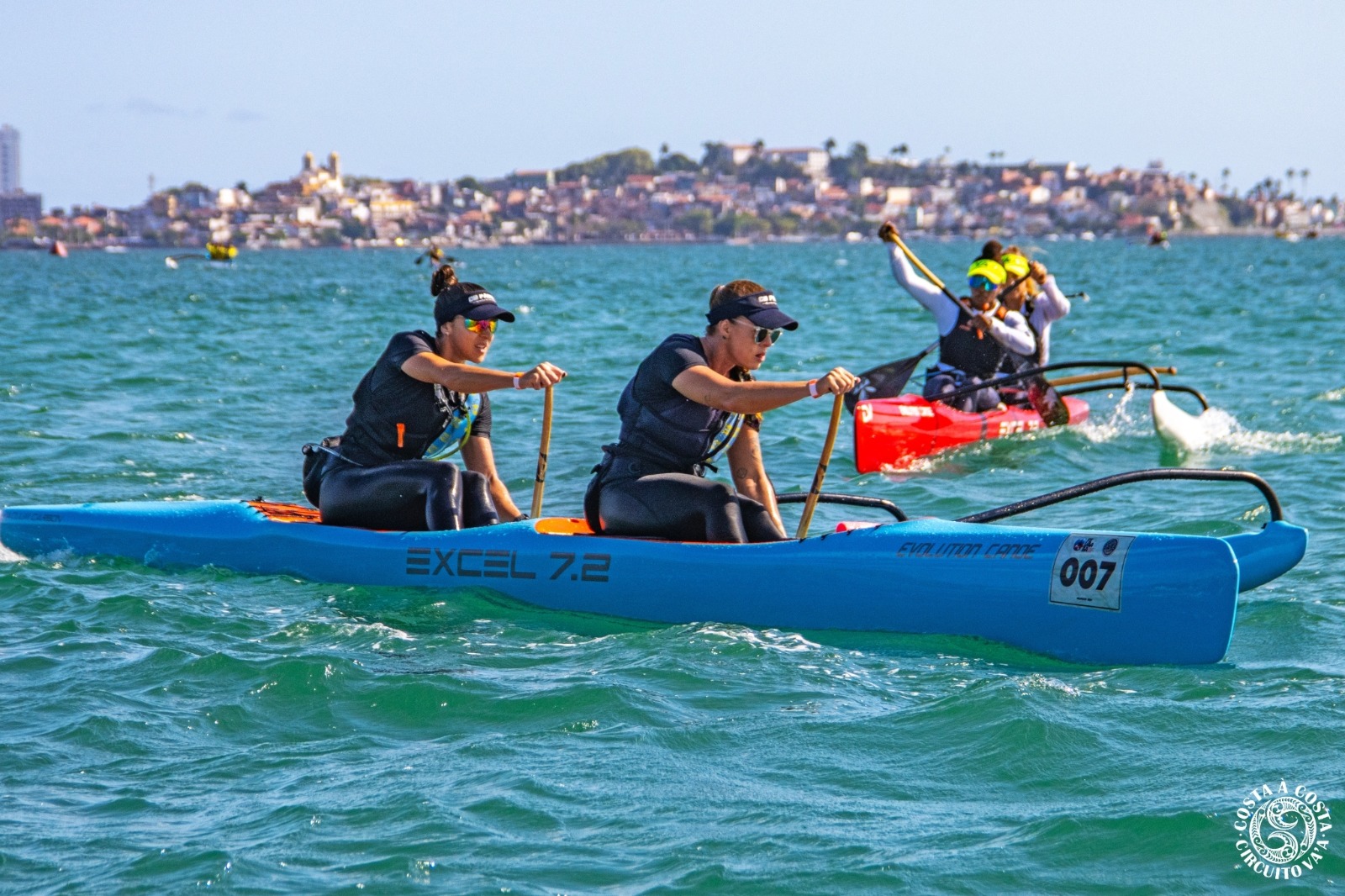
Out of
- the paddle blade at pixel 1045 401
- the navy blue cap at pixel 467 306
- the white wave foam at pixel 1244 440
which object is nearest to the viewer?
the navy blue cap at pixel 467 306

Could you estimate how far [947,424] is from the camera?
478 inches

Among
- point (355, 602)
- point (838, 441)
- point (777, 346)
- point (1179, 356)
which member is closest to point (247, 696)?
point (355, 602)

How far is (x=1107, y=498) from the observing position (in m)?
10.4

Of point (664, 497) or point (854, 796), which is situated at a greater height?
point (664, 497)

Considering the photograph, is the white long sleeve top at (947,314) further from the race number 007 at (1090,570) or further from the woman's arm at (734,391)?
the race number 007 at (1090,570)

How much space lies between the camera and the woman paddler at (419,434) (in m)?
7.43

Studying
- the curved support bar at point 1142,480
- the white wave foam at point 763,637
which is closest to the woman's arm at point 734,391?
the white wave foam at point 763,637

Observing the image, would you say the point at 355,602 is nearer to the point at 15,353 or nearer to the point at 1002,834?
the point at 1002,834

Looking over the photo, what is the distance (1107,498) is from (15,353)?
55.3 feet

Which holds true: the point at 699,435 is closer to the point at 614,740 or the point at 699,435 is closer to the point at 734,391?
the point at 734,391

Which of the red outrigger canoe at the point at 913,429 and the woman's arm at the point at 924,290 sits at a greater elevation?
the woman's arm at the point at 924,290

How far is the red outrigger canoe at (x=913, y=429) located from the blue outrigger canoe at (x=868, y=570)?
365 centimetres

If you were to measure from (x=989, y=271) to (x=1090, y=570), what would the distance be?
20.9ft

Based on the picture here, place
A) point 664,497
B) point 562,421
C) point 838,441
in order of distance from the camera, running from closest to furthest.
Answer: point 664,497 < point 838,441 < point 562,421
